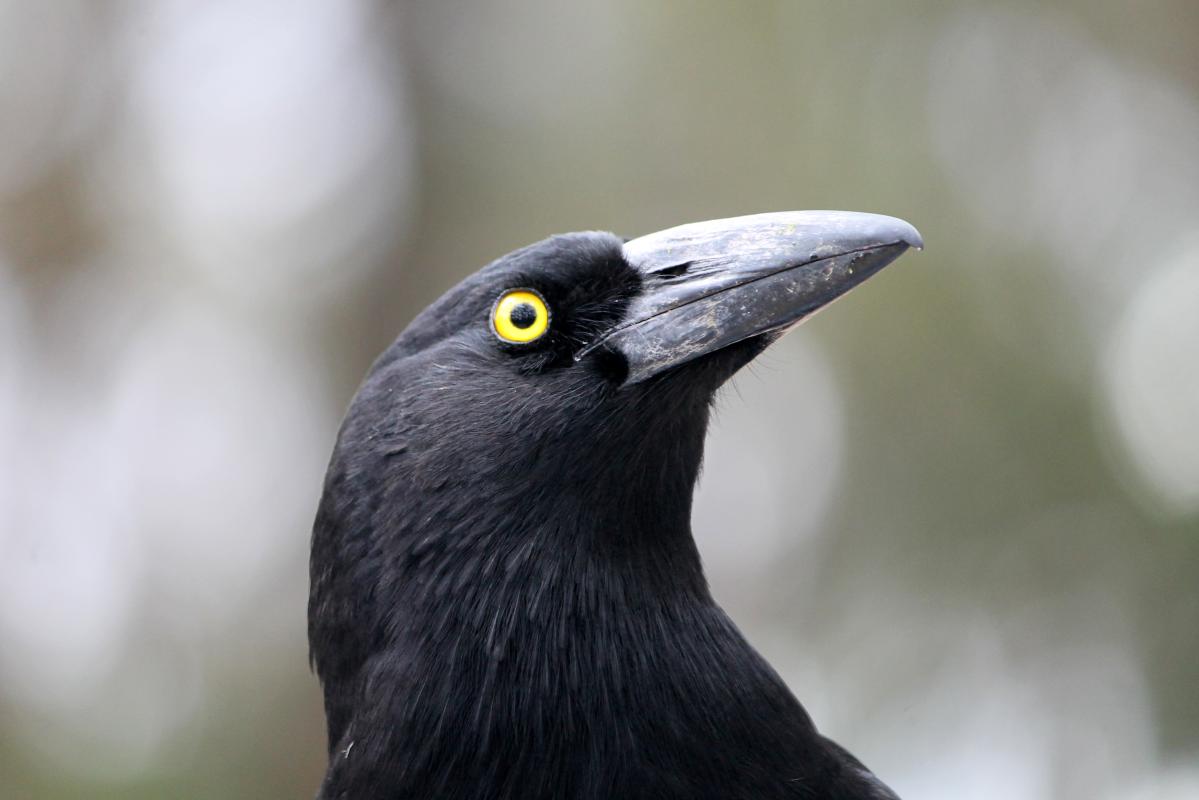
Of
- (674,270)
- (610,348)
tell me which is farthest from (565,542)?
(674,270)

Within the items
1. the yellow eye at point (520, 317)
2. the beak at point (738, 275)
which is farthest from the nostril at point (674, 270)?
the yellow eye at point (520, 317)

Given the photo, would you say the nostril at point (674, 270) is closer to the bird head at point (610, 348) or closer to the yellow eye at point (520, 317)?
the bird head at point (610, 348)

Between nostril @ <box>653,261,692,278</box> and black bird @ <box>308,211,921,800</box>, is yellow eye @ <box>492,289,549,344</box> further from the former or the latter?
nostril @ <box>653,261,692,278</box>

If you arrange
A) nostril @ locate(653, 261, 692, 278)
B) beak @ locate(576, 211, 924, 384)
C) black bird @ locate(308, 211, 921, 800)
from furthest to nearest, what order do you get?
nostril @ locate(653, 261, 692, 278) < beak @ locate(576, 211, 924, 384) < black bird @ locate(308, 211, 921, 800)

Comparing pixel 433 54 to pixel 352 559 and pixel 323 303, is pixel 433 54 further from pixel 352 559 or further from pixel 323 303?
pixel 352 559

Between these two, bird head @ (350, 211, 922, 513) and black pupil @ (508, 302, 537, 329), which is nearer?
bird head @ (350, 211, 922, 513)

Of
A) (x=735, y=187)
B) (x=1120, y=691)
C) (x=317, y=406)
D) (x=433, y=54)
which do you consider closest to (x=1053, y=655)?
(x=1120, y=691)

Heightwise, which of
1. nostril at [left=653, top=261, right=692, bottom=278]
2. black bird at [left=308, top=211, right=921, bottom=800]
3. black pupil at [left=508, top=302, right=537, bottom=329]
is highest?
black pupil at [left=508, top=302, right=537, bottom=329]

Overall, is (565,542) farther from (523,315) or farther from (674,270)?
(674,270)

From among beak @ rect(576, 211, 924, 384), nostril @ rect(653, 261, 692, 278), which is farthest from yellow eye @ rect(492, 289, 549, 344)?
nostril @ rect(653, 261, 692, 278)

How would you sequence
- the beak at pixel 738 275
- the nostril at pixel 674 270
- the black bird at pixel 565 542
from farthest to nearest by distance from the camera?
the nostril at pixel 674 270 < the beak at pixel 738 275 < the black bird at pixel 565 542
